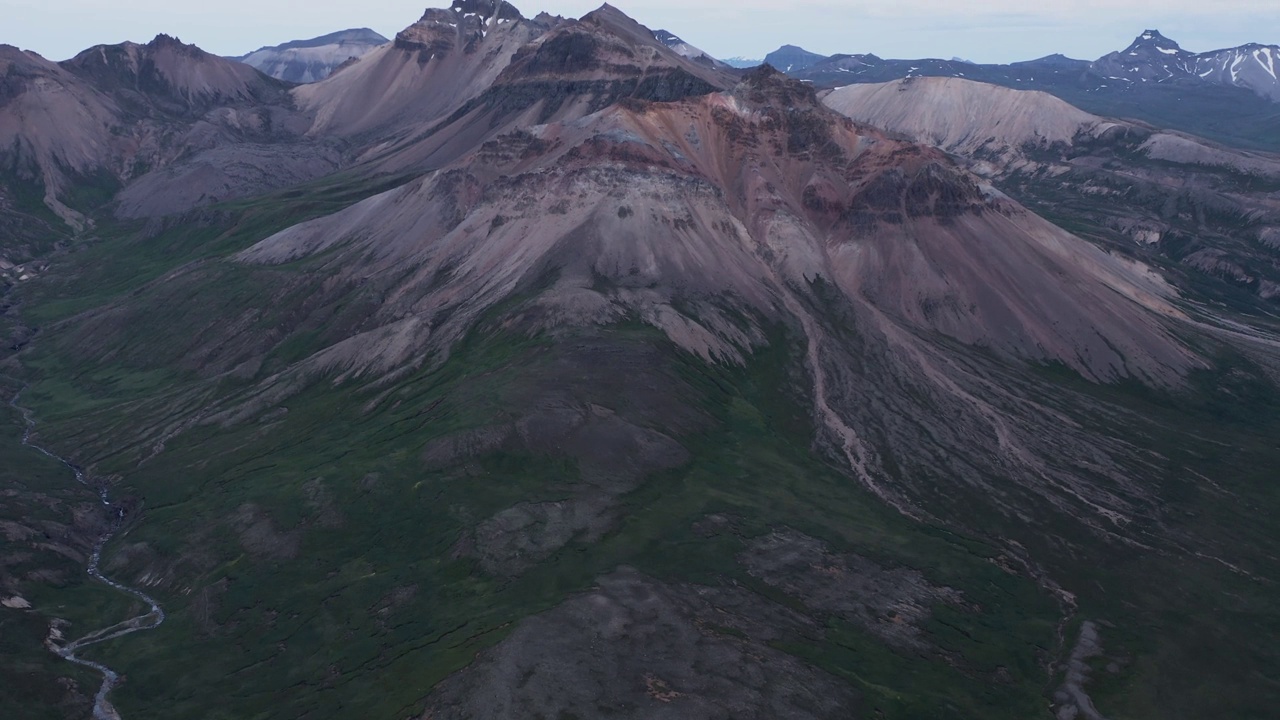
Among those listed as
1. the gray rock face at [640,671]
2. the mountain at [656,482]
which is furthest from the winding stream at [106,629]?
the gray rock face at [640,671]

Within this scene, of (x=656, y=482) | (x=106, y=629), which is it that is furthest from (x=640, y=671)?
(x=106, y=629)

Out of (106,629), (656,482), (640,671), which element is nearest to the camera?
(640,671)

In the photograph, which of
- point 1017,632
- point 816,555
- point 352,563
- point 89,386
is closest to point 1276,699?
point 1017,632

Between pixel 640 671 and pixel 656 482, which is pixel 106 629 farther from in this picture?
pixel 656 482

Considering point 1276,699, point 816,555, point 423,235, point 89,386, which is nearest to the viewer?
point 1276,699

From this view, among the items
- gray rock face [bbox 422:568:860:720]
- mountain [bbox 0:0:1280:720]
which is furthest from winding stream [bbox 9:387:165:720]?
gray rock face [bbox 422:568:860:720]

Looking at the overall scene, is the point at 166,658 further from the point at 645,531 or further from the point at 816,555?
the point at 816,555

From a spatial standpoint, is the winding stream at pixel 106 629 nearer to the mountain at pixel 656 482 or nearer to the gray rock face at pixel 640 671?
the mountain at pixel 656 482

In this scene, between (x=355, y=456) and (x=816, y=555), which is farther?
(x=355, y=456)
